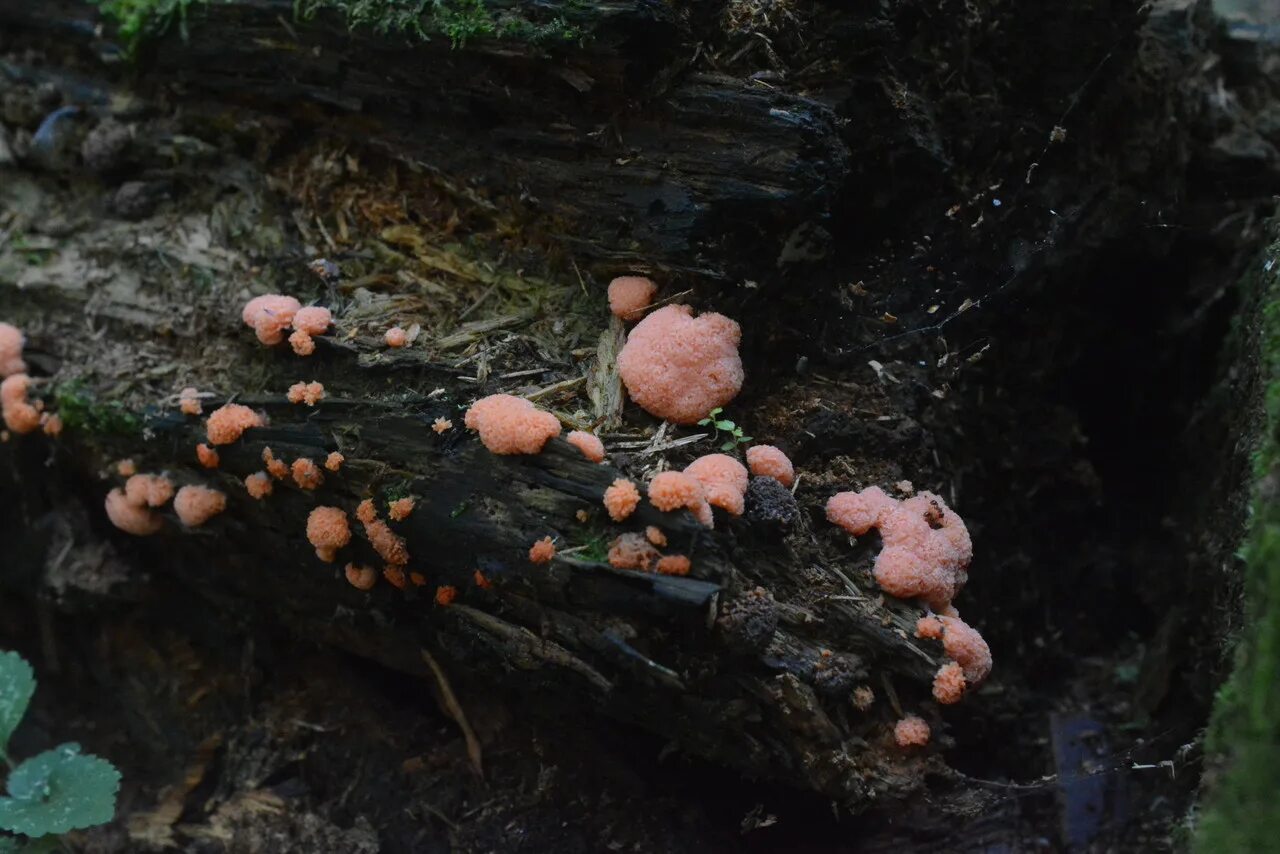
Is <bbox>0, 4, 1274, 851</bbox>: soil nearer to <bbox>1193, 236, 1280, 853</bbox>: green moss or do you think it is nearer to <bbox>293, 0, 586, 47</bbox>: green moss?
<bbox>293, 0, 586, 47</bbox>: green moss

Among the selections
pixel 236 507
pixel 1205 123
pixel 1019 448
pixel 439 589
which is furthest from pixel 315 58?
pixel 1205 123

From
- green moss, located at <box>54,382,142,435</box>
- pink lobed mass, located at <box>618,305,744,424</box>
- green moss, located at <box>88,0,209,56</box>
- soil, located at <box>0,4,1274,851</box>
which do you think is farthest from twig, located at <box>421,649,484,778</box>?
green moss, located at <box>88,0,209,56</box>

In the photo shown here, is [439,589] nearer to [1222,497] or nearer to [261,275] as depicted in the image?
[261,275]

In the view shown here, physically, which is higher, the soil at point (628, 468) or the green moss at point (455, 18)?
the green moss at point (455, 18)

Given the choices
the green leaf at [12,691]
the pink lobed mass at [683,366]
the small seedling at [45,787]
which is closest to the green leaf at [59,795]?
the small seedling at [45,787]

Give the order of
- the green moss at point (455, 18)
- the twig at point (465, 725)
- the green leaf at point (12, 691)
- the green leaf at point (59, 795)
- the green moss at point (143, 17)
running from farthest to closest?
1. the green moss at point (143, 17)
2. the twig at point (465, 725)
3. the green leaf at point (12, 691)
4. the green leaf at point (59, 795)
5. the green moss at point (455, 18)

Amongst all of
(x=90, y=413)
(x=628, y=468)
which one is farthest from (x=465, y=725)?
(x=90, y=413)

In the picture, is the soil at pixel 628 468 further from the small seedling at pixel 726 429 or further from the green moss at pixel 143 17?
the green moss at pixel 143 17
